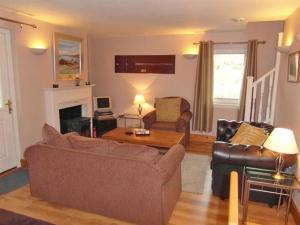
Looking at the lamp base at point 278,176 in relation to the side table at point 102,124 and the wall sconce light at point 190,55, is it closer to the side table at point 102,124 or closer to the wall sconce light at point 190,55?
the wall sconce light at point 190,55

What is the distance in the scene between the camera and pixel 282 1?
9.32 feet

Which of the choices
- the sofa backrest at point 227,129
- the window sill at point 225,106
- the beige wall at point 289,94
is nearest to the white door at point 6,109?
the sofa backrest at point 227,129

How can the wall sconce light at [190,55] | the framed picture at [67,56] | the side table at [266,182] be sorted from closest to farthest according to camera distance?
the side table at [266,182] < the framed picture at [67,56] < the wall sconce light at [190,55]

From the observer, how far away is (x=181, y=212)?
8.84 feet

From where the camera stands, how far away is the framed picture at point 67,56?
4.44 m

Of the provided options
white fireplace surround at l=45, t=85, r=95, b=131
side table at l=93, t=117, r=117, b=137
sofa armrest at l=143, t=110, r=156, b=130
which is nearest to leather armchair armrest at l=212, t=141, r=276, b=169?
sofa armrest at l=143, t=110, r=156, b=130

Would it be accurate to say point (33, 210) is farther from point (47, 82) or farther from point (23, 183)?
point (47, 82)

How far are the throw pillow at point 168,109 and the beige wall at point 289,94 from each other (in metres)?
1.99

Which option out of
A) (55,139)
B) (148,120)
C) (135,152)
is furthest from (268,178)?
(148,120)

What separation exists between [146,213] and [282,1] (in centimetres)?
288

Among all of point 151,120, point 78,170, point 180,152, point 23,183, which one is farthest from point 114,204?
point 151,120

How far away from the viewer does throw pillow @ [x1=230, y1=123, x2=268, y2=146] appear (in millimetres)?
3092

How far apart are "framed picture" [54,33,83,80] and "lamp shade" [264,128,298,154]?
3777 millimetres

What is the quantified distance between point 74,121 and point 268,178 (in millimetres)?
3746
